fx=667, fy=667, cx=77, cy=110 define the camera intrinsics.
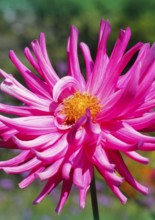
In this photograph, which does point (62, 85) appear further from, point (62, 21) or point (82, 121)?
point (62, 21)

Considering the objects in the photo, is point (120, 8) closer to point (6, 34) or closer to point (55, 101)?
point (6, 34)

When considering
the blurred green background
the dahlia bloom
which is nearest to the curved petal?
the dahlia bloom

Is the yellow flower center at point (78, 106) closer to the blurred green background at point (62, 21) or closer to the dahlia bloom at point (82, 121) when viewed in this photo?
the dahlia bloom at point (82, 121)

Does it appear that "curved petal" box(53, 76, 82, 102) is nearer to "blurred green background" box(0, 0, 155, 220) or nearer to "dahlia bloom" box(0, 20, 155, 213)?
"dahlia bloom" box(0, 20, 155, 213)

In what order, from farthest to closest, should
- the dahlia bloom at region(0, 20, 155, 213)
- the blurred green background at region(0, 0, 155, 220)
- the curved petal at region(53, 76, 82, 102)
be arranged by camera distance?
the blurred green background at region(0, 0, 155, 220) → the curved petal at region(53, 76, 82, 102) → the dahlia bloom at region(0, 20, 155, 213)

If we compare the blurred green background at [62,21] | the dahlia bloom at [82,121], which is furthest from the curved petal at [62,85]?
the blurred green background at [62,21]

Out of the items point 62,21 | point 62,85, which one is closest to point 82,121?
point 62,85

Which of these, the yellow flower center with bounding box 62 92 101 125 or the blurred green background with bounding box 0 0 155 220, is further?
the blurred green background with bounding box 0 0 155 220

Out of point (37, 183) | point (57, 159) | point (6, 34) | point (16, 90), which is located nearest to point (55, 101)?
point (16, 90)
